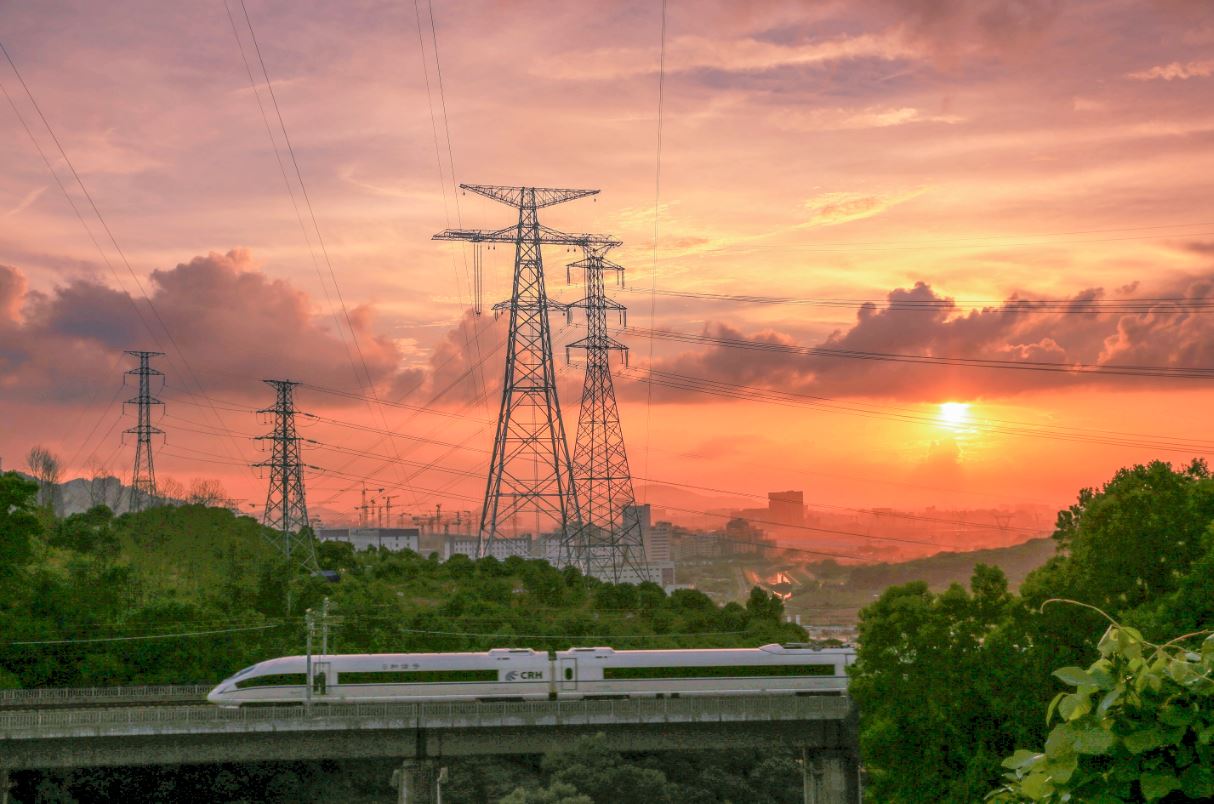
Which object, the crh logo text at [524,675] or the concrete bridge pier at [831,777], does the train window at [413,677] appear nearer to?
the crh logo text at [524,675]

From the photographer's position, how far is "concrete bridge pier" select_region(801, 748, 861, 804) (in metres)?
71.5

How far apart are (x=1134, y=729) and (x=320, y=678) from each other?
69.2 meters

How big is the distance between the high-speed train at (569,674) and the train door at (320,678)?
57mm

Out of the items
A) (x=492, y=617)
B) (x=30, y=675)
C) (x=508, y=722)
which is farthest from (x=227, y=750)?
(x=492, y=617)

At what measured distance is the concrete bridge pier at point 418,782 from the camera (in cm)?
6881

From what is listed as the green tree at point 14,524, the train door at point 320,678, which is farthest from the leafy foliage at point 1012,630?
the green tree at point 14,524

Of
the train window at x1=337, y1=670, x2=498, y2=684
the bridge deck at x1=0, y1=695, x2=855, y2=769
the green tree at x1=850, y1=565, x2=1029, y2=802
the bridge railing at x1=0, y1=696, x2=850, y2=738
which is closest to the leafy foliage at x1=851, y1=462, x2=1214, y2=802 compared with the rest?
the green tree at x1=850, y1=565, x2=1029, y2=802

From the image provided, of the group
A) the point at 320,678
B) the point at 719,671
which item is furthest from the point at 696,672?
the point at 320,678

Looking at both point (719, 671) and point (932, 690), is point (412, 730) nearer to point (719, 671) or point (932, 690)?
point (719, 671)

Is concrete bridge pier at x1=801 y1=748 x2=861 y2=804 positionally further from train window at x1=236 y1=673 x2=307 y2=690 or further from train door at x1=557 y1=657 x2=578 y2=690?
train window at x1=236 y1=673 x2=307 y2=690

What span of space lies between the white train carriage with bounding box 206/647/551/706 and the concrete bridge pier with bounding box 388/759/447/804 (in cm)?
560

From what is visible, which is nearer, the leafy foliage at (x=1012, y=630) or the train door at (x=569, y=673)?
the leafy foliage at (x=1012, y=630)

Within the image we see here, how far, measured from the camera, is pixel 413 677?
7481cm

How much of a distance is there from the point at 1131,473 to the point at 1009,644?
306 inches
